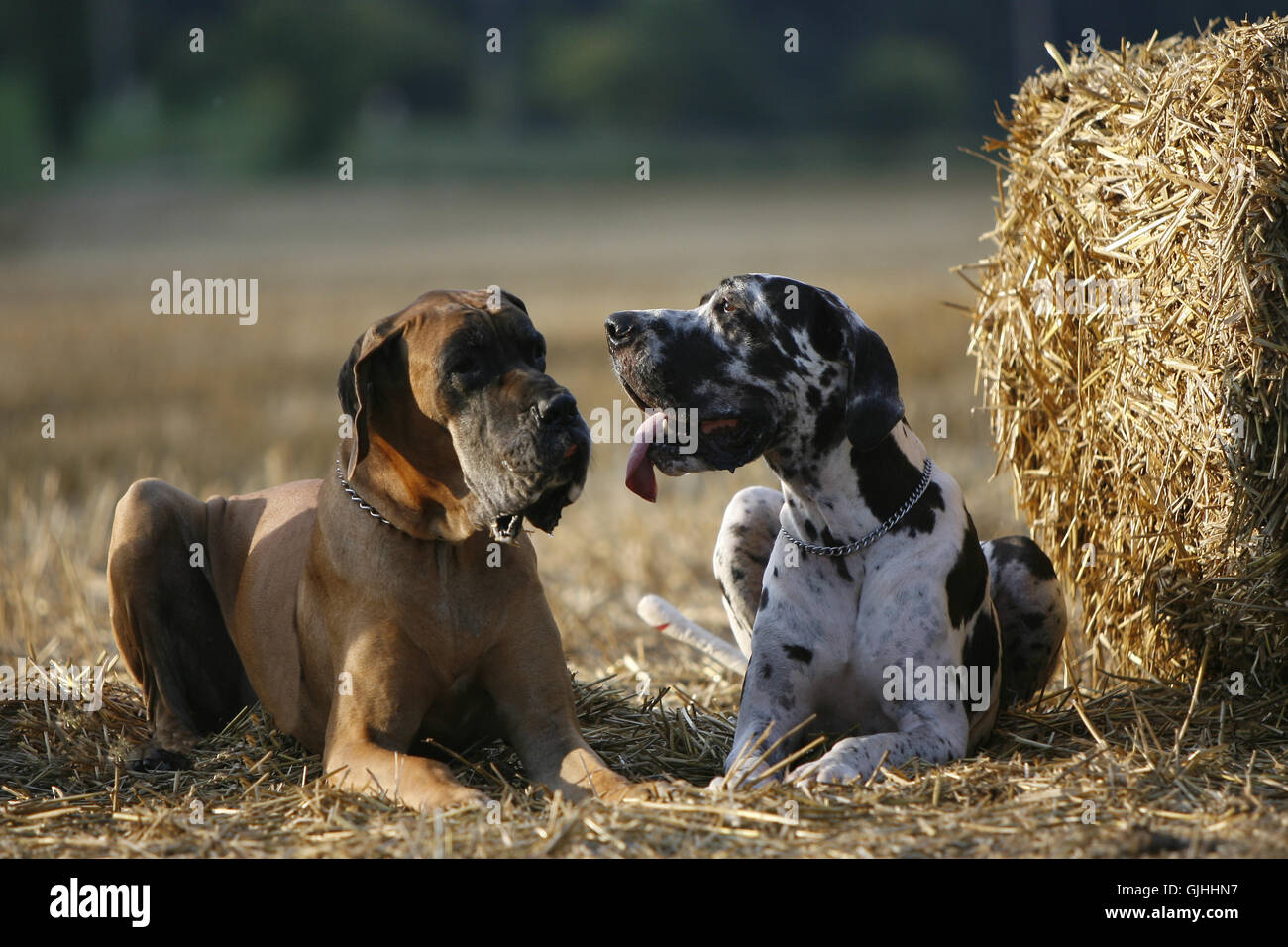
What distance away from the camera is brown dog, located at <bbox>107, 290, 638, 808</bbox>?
4.21 metres

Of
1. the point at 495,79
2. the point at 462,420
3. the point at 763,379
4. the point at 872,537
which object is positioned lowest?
the point at 872,537

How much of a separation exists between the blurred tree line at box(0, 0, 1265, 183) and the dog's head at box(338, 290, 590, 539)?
38.8 metres

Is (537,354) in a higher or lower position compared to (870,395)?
higher

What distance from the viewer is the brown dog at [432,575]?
166 inches

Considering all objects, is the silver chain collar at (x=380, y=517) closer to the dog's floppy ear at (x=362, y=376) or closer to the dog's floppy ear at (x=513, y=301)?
the dog's floppy ear at (x=362, y=376)

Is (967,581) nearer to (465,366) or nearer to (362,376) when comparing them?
(465,366)

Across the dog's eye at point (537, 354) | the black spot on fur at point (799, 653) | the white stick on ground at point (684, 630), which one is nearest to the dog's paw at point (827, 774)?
the black spot on fur at point (799, 653)

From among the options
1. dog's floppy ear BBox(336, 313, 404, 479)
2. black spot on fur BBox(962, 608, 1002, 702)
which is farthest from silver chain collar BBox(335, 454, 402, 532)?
black spot on fur BBox(962, 608, 1002, 702)

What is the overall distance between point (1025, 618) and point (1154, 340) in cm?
118

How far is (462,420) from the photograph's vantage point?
4.26 meters

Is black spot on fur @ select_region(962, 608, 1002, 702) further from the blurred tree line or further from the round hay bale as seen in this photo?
the blurred tree line

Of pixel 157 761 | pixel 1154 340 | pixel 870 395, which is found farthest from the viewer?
pixel 1154 340

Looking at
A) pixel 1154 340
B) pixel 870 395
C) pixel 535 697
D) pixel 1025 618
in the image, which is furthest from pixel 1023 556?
pixel 535 697

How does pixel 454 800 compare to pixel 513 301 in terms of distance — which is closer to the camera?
pixel 454 800
